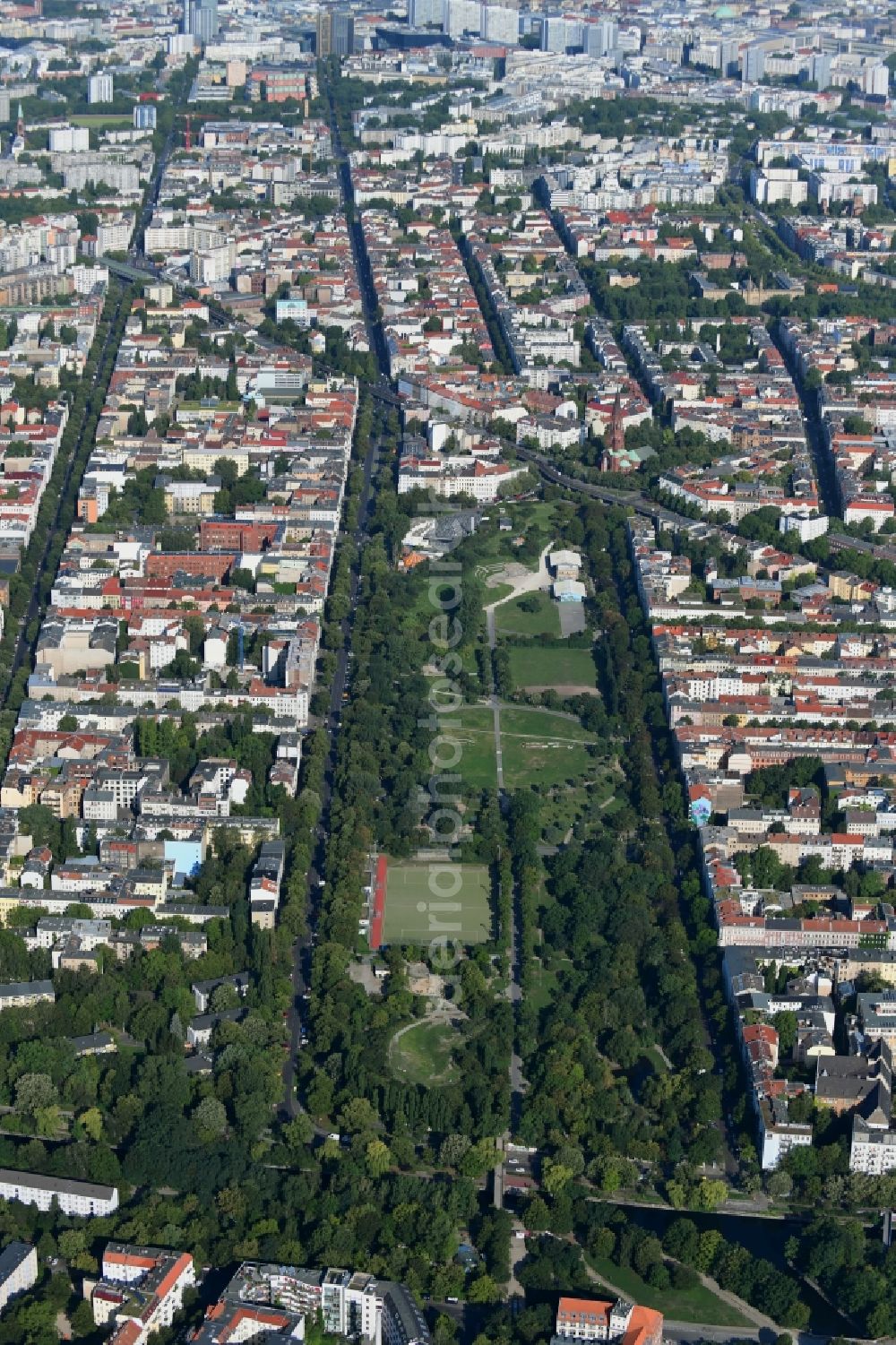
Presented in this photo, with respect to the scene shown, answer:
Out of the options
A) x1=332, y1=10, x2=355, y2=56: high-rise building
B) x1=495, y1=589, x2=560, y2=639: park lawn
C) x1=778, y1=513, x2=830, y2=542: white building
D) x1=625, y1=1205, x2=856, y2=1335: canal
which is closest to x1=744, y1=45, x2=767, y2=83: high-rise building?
x1=332, y1=10, x2=355, y2=56: high-rise building

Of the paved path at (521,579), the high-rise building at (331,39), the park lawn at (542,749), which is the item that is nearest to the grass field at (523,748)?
the park lawn at (542,749)

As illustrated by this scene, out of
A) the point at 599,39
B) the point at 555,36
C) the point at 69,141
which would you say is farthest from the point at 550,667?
the point at 555,36

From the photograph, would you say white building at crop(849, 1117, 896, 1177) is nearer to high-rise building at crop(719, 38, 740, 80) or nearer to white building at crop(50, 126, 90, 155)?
white building at crop(50, 126, 90, 155)

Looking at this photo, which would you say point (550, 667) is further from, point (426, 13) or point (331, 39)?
point (426, 13)

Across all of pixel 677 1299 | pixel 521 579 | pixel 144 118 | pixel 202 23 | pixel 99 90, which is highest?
pixel 677 1299

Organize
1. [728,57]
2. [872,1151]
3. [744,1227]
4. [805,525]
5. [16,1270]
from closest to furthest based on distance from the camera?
1. [16,1270]
2. [744,1227]
3. [872,1151]
4. [805,525]
5. [728,57]

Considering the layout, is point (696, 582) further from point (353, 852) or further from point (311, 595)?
point (353, 852)
